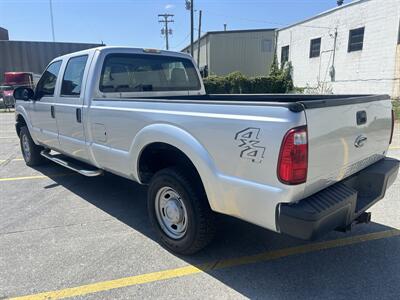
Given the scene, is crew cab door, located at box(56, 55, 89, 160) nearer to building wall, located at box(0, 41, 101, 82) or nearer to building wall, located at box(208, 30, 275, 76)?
building wall, located at box(0, 41, 101, 82)

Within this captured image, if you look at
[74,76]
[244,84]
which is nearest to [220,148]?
[74,76]

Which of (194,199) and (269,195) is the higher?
(269,195)

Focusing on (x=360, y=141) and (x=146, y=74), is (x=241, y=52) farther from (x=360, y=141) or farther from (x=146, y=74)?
(x=360, y=141)

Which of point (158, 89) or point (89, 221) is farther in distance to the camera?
point (158, 89)

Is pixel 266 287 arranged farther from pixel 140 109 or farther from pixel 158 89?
pixel 158 89

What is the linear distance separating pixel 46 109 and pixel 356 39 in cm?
2035

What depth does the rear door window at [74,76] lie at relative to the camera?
455cm

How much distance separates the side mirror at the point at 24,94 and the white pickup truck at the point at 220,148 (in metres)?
1.20

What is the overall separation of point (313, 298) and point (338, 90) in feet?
71.8

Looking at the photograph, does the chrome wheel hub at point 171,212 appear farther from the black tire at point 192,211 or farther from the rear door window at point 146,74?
the rear door window at point 146,74

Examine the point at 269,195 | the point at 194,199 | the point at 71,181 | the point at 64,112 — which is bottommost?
the point at 71,181

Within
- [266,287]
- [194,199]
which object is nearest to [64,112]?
[194,199]

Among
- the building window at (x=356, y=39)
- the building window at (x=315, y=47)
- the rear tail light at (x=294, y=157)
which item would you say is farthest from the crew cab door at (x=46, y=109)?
the building window at (x=315, y=47)

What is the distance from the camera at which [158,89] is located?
489 centimetres
